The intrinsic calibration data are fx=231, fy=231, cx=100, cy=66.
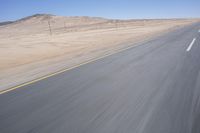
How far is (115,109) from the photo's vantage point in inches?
202

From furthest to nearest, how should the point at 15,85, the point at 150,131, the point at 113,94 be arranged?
the point at 15,85
the point at 113,94
the point at 150,131

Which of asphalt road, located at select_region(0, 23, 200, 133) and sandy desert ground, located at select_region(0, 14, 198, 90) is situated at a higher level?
asphalt road, located at select_region(0, 23, 200, 133)

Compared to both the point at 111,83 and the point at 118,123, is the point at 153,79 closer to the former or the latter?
the point at 111,83

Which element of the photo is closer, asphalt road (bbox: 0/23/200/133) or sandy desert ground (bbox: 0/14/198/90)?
asphalt road (bbox: 0/23/200/133)

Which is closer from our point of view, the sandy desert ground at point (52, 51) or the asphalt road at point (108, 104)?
the asphalt road at point (108, 104)

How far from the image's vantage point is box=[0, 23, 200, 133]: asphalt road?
432 cm

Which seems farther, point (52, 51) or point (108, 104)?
point (52, 51)

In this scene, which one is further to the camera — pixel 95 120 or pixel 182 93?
pixel 182 93

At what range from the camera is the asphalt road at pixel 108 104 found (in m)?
4.32

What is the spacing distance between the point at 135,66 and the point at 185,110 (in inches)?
209

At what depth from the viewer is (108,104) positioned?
17.9 feet

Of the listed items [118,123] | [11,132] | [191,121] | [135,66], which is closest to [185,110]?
[191,121]

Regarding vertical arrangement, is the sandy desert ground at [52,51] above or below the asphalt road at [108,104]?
below

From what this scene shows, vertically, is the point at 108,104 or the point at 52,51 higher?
the point at 108,104
